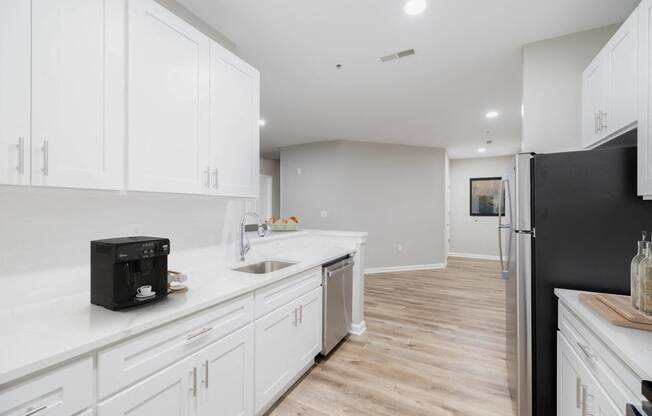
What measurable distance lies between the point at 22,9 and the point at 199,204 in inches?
50.9

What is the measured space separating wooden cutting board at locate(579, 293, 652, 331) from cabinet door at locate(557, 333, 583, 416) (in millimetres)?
263

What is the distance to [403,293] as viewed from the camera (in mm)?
4629

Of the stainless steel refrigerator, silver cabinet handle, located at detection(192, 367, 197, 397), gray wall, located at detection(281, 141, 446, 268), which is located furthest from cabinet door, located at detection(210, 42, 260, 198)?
gray wall, located at detection(281, 141, 446, 268)

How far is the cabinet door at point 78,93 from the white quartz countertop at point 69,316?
1.78ft

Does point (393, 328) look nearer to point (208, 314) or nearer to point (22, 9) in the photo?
point (208, 314)

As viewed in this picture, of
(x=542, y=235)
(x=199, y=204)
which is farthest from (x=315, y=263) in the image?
(x=542, y=235)

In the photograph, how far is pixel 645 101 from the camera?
1354mm

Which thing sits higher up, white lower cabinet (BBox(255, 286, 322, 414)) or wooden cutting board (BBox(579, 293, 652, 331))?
wooden cutting board (BBox(579, 293, 652, 331))

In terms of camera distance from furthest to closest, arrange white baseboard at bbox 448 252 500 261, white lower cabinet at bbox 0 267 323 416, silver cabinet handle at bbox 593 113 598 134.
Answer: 1. white baseboard at bbox 448 252 500 261
2. silver cabinet handle at bbox 593 113 598 134
3. white lower cabinet at bbox 0 267 323 416

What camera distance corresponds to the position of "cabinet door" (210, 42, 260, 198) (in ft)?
6.10

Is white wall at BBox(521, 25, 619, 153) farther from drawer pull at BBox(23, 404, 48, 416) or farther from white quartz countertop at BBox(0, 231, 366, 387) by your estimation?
drawer pull at BBox(23, 404, 48, 416)

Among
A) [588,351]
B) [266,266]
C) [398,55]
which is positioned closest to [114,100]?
[266,266]

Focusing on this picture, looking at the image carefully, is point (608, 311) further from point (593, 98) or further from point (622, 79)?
point (593, 98)

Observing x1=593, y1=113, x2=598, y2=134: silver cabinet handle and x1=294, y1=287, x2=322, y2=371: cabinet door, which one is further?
x1=294, y1=287, x2=322, y2=371: cabinet door
